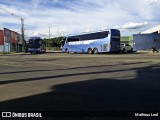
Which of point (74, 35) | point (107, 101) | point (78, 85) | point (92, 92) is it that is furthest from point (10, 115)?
point (74, 35)

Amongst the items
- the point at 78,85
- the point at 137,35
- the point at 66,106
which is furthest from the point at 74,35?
the point at 66,106

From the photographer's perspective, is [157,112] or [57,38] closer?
[157,112]

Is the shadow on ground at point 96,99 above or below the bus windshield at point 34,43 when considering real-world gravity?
below

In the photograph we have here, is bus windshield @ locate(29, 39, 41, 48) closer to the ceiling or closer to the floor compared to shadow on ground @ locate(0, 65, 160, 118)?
closer to the ceiling

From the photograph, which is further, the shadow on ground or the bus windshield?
the bus windshield

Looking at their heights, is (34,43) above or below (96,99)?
above

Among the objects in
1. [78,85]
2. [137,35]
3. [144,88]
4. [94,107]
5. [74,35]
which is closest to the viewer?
[94,107]

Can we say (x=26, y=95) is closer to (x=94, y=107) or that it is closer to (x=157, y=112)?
(x=94, y=107)

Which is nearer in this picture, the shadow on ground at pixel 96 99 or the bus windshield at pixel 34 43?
the shadow on ground at pixel 96 99

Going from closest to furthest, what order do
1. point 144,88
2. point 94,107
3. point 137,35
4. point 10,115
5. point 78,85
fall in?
1. point 10,115
2. point 94,107
3. point 144,88
4. point 78,85
5. point 137,35

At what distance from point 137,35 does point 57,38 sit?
6919 centimetres

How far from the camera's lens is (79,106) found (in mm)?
8328

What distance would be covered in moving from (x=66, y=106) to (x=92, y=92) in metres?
2.27

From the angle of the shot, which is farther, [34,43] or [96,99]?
[34,43]
